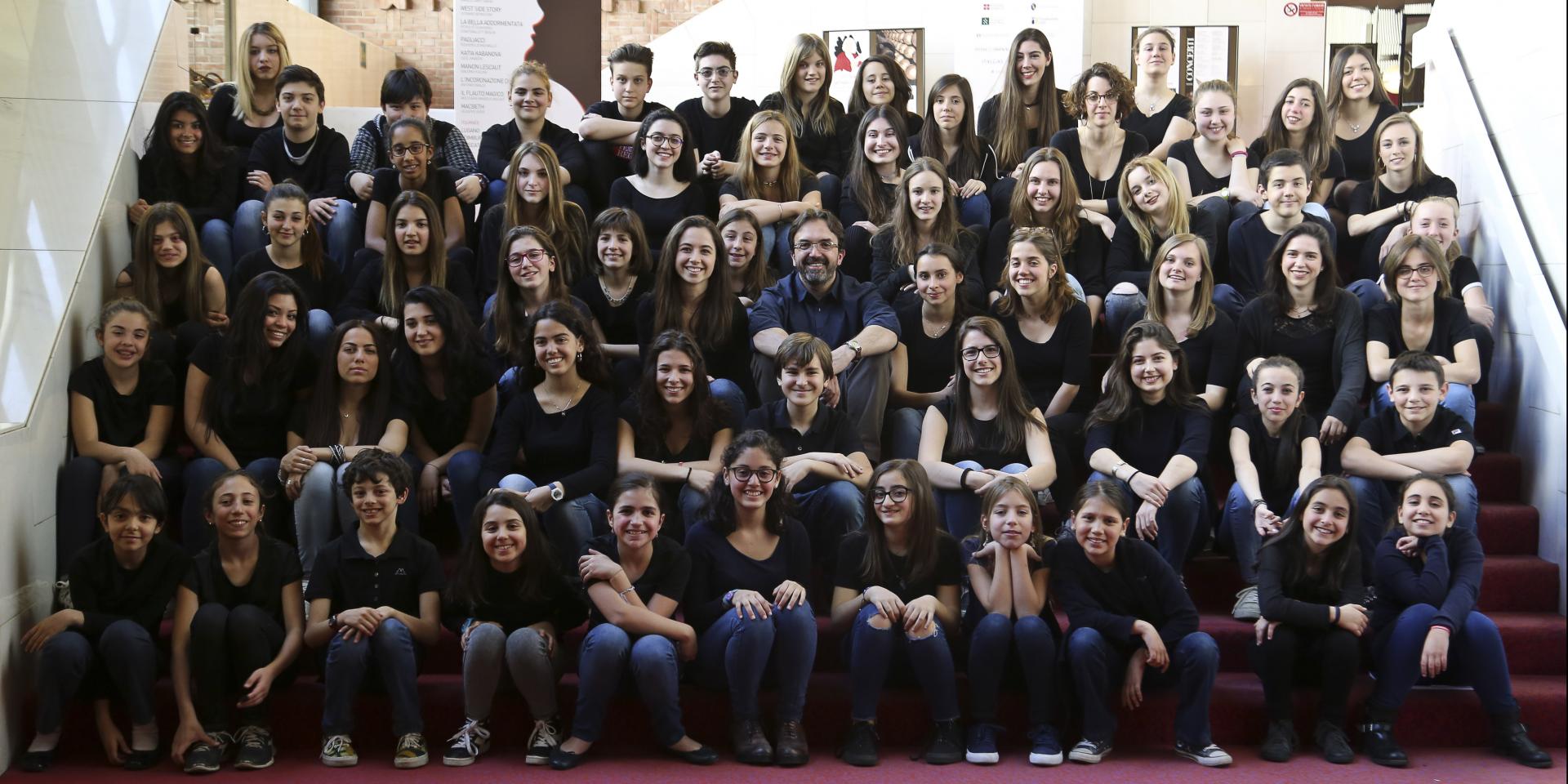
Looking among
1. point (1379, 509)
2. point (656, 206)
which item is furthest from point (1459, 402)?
point (656, 206)

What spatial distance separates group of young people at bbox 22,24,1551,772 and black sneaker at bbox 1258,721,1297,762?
10mm

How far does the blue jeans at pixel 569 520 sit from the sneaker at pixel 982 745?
1076 millimetres

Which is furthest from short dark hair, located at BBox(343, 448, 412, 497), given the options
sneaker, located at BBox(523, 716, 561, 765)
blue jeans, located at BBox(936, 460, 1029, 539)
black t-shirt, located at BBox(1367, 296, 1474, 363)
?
black t-shirt, located at BBox(1367, 296, 1474, 363)

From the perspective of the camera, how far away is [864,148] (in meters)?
5.06

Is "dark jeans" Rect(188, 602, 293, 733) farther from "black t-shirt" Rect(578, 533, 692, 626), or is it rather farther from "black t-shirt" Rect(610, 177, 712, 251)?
"black t-shirt" Rect(610, 177, 712, 251)

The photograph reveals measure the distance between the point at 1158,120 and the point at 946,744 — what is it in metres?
3.26

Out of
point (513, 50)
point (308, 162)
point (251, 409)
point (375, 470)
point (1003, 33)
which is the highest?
point (1003, 33)

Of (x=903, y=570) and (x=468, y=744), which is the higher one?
(x=903, y=570)

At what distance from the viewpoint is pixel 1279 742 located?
344cm

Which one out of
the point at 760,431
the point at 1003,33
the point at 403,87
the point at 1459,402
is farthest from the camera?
the point at 1003,33

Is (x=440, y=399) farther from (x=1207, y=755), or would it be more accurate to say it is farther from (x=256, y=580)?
(x=1207, y=755)

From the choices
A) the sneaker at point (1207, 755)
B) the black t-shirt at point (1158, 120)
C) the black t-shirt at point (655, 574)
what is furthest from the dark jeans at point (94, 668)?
the black t-shirt at point (1158, 120)

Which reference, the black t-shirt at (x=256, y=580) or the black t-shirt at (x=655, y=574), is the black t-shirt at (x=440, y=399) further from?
the black t-shirt at (x=655, y=574)

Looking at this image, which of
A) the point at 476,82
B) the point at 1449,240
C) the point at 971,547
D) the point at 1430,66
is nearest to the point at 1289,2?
the point at 1430,66
